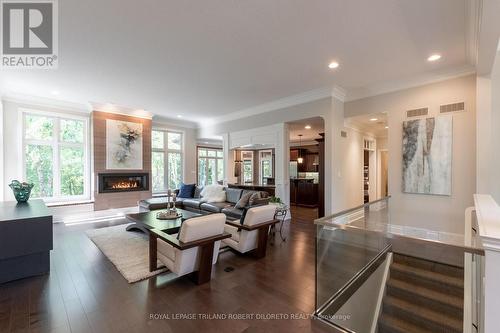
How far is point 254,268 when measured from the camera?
319 centimetres

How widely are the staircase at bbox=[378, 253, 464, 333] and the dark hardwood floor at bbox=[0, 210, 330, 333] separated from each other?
1758mm

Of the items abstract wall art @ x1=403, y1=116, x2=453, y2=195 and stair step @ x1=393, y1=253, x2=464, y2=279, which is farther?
abstract wall art @ x1=403, y1=116, x2=453, y2=195

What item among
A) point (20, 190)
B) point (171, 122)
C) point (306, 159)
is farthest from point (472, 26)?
point (306, 159)

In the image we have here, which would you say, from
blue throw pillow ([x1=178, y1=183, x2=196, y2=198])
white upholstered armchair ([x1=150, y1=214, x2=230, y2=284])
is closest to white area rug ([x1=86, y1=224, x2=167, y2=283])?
white upholstered armchair ([x1=150, y1=214, x2=230, y2=284])

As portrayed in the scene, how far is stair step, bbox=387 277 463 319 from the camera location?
3.34 meters

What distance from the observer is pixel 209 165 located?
10023 millimetres

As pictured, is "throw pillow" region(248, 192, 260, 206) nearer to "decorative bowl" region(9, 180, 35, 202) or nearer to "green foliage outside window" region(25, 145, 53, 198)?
"decorative bowl" region(9, 180, 35, 202)

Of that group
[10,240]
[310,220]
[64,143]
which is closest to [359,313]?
[310,220]

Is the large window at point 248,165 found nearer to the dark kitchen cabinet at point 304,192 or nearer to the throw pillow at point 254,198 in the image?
the dark kitchen cabinet at point 304,192

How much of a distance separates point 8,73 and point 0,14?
249cm

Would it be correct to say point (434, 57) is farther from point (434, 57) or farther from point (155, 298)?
point (155, 298)

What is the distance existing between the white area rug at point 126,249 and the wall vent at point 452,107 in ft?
18.1

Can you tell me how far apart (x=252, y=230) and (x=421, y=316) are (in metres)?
2.95

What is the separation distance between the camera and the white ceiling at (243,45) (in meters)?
2.53
